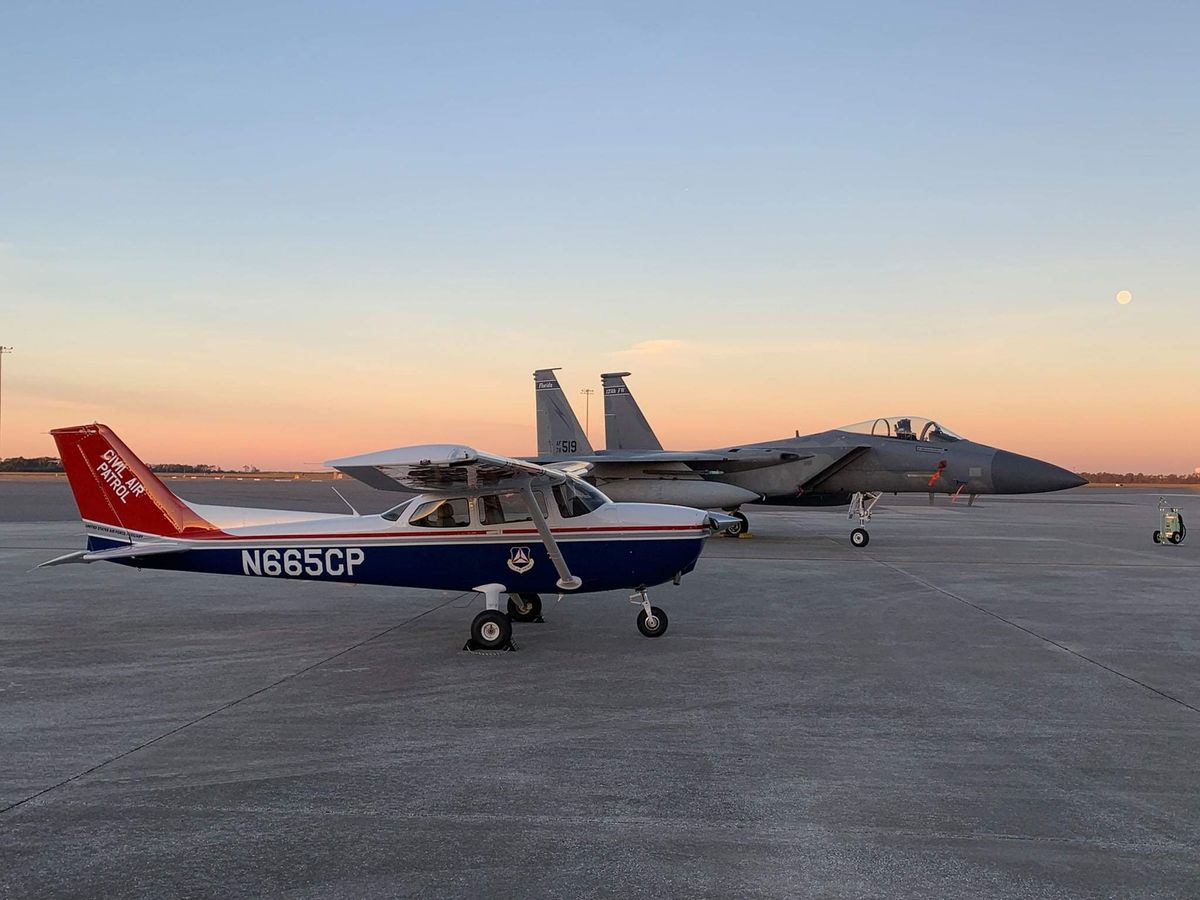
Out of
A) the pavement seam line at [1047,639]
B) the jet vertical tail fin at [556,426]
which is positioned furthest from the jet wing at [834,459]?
the jet vertical tail fin at [556,426]

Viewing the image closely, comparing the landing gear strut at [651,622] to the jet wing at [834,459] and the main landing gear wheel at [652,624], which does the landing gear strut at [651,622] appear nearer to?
the main landing gear wheel at [652,624]

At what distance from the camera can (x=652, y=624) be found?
9.66 m

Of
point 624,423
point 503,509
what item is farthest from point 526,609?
point 624,423

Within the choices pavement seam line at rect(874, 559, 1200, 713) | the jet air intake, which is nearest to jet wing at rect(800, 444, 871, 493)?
the jet air intake

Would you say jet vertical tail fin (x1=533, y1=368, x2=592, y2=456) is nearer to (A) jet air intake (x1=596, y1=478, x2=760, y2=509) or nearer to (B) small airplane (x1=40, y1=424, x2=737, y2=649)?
(A) jet air intake (x1=596, y1=478, x2=760, y2=509)

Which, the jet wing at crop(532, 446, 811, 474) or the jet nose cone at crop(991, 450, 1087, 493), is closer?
the jet nose cone at crop(991, 450, 1087, 493)

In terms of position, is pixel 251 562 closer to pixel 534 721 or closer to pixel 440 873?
pixel 534 721

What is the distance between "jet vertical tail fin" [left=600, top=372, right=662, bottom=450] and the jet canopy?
8510 mm

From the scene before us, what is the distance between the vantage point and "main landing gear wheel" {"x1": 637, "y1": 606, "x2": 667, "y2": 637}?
965 cm

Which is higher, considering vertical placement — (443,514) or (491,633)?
(443,514)

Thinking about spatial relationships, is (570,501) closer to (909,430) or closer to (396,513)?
(396,513)

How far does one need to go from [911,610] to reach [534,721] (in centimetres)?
681

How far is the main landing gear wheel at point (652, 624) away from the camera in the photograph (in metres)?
9.65

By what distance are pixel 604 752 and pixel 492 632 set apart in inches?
138
